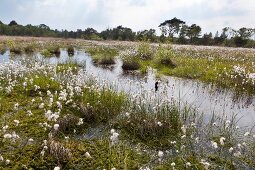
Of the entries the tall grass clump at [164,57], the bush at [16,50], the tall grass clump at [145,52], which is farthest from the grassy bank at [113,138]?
the bush at [16,50]

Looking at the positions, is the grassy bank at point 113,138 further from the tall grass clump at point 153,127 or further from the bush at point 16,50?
the bush at point 16,50

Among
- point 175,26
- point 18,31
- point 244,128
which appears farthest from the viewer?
point 18,31

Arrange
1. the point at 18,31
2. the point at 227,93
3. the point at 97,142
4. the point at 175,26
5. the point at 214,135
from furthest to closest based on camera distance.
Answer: the point at 18,31, the point at 175,26, the point at 227,93, the point at 214,135, the point at 97,142

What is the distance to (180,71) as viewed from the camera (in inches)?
823

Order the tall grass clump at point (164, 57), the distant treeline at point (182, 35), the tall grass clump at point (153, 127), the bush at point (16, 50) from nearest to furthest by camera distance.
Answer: the tall grass clump at point (153, 127) → the tall grass clump at point (164, 57) → the bush at point (16, 50) → the distant treeline at point (182, 35)

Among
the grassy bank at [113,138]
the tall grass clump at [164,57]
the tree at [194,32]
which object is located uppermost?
the tree at [194,32]

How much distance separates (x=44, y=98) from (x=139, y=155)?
6.31m

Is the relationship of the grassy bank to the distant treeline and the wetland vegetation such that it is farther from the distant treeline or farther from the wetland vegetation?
the distant treeline

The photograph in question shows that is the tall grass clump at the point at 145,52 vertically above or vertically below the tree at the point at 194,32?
below

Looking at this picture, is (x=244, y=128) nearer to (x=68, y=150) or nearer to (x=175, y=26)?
(x=68, y=150)

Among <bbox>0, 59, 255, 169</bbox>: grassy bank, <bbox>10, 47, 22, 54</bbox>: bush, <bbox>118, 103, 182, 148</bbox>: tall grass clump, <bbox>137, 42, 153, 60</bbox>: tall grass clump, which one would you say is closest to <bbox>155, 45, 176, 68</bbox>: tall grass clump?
<bbox>137, 42, 153, 60</bbox>: tall grass clump

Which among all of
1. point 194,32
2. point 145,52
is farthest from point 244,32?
point 145,52

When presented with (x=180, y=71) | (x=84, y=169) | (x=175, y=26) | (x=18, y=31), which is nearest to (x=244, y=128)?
(x=84, y=169)

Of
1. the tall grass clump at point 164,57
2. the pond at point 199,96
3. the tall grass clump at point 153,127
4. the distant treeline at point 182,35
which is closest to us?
the tall grass clump at point 153,127
